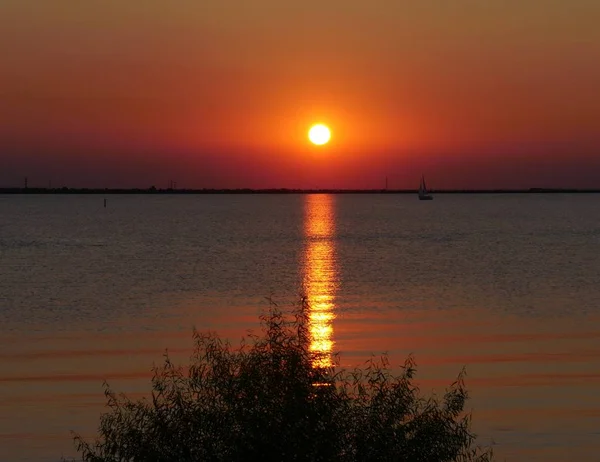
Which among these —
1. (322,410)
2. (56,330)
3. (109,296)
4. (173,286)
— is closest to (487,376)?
(322,410)

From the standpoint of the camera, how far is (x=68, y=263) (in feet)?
304

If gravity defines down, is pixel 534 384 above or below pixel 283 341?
below

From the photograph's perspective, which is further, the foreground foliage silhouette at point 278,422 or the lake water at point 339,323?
the lake water at point 339,323

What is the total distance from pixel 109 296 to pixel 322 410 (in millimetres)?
45855

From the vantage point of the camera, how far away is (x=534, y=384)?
3341cm

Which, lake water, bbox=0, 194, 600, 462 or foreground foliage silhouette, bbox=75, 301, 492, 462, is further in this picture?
lake water, bbox=0, 194, 600, 462

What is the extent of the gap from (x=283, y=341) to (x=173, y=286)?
5026 centimetres

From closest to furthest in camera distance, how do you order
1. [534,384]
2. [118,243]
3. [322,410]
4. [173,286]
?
[322,410] < [534,384] < [173,286] < [118,243]

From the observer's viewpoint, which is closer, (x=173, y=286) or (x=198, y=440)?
(x=198, y=440)

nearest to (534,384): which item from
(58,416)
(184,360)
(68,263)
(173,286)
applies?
(184,360)

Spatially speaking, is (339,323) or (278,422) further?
(339,323)

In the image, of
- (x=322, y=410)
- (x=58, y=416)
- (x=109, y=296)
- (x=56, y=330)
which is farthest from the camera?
(x=109, y=296)

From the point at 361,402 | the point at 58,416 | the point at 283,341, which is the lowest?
the point at 58,416

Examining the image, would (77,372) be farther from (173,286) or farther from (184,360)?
(173,286)
